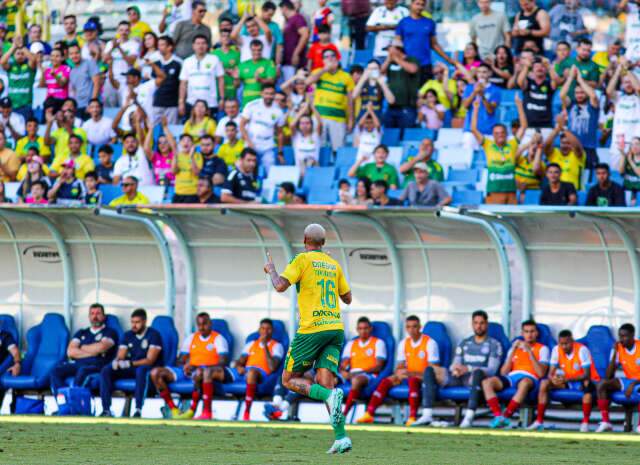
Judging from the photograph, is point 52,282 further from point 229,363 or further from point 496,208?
→ point 496,208

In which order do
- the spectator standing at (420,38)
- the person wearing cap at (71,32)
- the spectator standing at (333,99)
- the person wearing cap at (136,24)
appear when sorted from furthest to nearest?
the person wearing cap at (136,24) < the person wearing cap at (71,32) < the spectator standing at (420,38) < the spectator standing at (333,99)

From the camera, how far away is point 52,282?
61.9ft

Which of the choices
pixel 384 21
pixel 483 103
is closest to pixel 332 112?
pixel 483 103

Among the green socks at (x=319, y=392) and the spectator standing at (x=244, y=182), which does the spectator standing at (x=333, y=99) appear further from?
the green socks at (x=319, y=392)

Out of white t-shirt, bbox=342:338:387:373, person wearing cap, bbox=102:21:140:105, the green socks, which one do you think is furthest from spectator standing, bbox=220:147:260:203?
the green socks

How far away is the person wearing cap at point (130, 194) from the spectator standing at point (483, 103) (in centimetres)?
424

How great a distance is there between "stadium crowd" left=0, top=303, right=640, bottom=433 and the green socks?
5.45 metres

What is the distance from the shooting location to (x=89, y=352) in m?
17.7

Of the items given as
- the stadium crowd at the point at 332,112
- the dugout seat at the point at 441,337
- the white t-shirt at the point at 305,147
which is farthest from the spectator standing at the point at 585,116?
the white t-shirt at the point at 305,147

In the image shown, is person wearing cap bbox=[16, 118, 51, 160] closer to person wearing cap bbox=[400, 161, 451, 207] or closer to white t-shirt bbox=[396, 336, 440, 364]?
person wearing cap bbox=[400, 161, 451, 207]

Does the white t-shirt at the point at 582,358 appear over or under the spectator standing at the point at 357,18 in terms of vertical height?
under

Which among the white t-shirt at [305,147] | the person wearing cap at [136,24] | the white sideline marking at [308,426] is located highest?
the person wearing cap at [136,24]

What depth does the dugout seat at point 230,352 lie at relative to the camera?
1705 cm

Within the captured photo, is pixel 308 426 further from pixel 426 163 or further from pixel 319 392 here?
pixel 319 392
